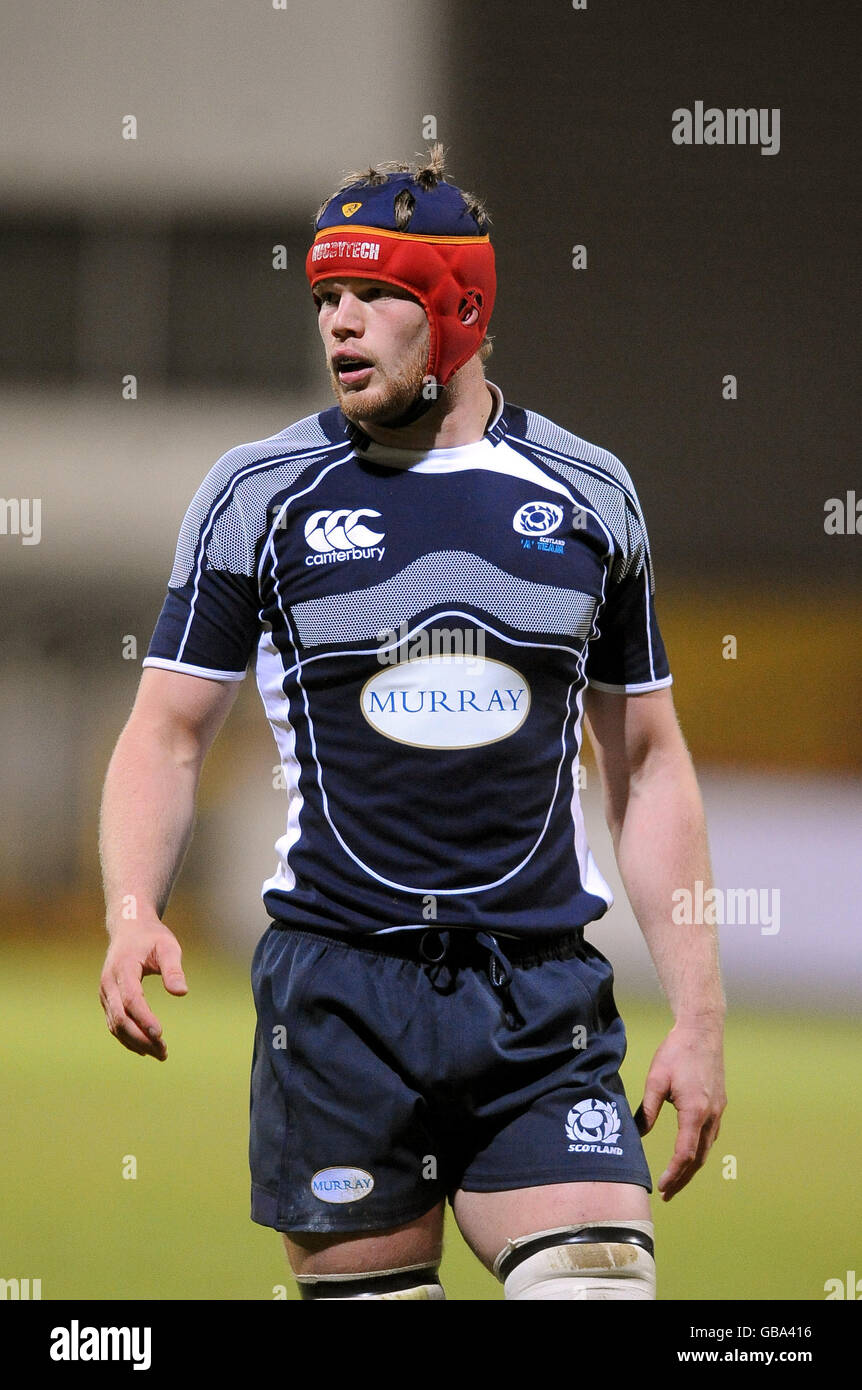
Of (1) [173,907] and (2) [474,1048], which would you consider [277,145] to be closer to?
(1) [173,907]

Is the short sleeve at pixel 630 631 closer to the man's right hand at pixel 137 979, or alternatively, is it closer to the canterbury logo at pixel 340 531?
the canterbury logo at pixel 340 531

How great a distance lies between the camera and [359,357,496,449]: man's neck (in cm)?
232

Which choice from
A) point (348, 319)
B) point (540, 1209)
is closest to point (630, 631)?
point (348, 319)

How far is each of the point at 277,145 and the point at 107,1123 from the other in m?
5.41

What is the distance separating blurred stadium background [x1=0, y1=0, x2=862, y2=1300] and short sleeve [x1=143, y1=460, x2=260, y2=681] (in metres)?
5.57

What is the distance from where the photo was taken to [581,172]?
936 centimetres

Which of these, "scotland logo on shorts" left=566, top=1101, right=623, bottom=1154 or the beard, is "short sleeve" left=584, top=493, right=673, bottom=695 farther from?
"scotland logo on shorts" left=566, top=1101, right=623, bottom=1154

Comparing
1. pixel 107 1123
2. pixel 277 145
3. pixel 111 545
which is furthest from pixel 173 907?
pixel 277 145

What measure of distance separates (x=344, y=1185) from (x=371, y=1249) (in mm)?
90

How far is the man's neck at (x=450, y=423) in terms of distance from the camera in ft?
7.62

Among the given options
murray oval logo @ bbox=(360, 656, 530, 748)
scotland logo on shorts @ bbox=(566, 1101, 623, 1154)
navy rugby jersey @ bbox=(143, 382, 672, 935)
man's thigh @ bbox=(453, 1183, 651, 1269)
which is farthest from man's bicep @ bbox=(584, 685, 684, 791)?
man's thigh @ bbox=(453, 1183, 651, 1269)

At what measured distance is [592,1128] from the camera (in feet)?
6.97

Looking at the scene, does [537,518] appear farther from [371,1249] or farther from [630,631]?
[371,1249]

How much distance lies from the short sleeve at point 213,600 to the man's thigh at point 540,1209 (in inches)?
31.1
